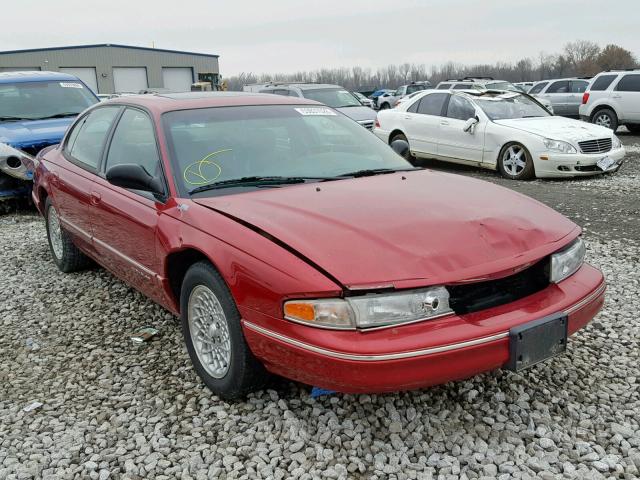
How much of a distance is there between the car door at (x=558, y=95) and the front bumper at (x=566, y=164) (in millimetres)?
10571

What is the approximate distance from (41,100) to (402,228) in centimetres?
750

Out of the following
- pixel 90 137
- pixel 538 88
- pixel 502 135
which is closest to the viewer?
pixel 90 137

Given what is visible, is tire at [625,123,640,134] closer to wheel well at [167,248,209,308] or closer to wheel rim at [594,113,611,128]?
wheel rim at [594,113,611,128]

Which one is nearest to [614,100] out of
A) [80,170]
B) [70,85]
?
[70,85]

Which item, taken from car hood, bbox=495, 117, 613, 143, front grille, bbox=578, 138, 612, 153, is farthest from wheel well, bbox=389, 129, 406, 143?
front grille, bbox=578, 138, 612, 153

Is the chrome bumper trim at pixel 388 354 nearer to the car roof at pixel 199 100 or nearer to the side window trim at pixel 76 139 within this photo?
the car roof at pixel 199 100

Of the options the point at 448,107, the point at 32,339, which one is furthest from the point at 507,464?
the point at 448,107

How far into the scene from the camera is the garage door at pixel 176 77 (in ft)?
145

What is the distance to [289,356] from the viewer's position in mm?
2453

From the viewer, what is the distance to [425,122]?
11.0m

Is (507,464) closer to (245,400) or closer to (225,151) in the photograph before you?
(245,400)

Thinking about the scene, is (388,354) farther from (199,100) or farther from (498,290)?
(199,100)

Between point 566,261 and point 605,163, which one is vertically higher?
point 566,261

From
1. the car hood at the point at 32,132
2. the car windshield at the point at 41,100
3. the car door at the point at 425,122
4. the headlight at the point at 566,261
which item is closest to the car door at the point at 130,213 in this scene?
the headlight at the point at 566,261
